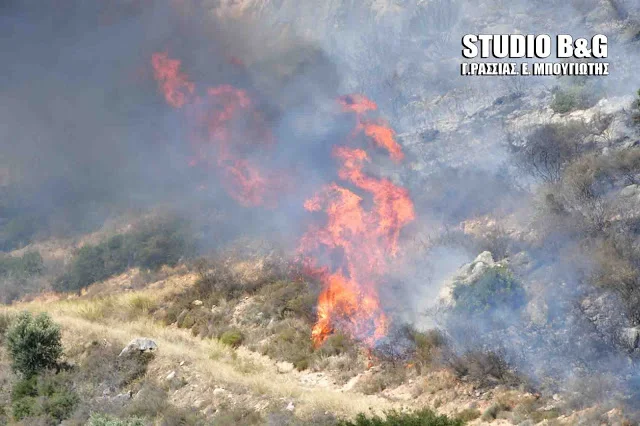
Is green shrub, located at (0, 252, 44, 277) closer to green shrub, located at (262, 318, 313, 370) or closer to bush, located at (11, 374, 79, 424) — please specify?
bush, located at (11, 374, 79, 424)

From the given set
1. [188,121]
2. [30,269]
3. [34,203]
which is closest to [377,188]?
[188,121]

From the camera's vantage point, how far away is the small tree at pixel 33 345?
22656mm

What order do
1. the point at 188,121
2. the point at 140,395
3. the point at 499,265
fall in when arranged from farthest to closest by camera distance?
the point at 188,121 → the point at 499,265 → the point at 140,395

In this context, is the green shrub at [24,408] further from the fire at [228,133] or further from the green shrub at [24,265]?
the green shrub at [24,265]

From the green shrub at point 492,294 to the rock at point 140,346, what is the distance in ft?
37.7

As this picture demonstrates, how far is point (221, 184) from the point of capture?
41.4 metres

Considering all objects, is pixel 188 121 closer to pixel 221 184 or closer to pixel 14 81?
pixel 221 184

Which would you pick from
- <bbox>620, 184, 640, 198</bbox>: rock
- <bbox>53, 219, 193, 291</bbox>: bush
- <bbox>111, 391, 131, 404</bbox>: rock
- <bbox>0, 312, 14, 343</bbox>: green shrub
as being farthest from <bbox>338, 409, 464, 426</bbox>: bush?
<bbox>53, 219, 193, 291</bbox>: bush

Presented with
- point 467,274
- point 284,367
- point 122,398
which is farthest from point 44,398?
point 467,274

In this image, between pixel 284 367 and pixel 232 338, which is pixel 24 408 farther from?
pixel 284 367

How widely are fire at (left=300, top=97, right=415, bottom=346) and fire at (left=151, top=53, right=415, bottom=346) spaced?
46mm

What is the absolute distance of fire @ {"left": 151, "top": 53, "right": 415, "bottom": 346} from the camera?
2511cm

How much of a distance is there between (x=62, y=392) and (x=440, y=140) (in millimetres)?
27434

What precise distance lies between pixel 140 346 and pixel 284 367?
5532mm
